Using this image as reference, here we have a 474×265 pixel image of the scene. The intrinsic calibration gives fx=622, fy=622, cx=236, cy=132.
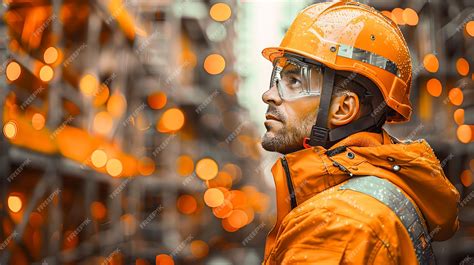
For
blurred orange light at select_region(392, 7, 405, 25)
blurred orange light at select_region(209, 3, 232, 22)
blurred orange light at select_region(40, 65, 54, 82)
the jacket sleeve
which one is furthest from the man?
blurred orange light at select_region(209, 3, 232, 22)

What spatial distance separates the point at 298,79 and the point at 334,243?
3.03 feet

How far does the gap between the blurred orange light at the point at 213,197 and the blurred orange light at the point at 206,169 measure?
1094 millimetres

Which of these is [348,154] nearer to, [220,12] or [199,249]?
[199,249]

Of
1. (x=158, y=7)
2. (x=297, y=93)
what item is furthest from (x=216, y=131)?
(x=297, y=93)

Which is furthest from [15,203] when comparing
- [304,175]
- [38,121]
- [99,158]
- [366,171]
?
[366,171]

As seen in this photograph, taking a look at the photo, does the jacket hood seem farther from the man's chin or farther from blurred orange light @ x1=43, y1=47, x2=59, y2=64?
blurred orange light @ x1=43, y1=47, x2=59, y2=64

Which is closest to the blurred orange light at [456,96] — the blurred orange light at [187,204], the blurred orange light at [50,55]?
the blurred orange light at [50,55]

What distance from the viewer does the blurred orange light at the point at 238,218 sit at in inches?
1504

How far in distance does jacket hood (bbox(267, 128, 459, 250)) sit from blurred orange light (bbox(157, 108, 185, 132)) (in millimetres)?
15083

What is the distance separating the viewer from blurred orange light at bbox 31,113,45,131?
23.1ft

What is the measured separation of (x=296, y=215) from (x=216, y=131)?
84.3 ft

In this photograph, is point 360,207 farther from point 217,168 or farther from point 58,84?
point 217,168

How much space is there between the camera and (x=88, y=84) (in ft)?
31.6

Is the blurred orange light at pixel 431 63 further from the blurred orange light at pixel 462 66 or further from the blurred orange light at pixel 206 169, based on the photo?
the blurred orange light at pixel 206 169
